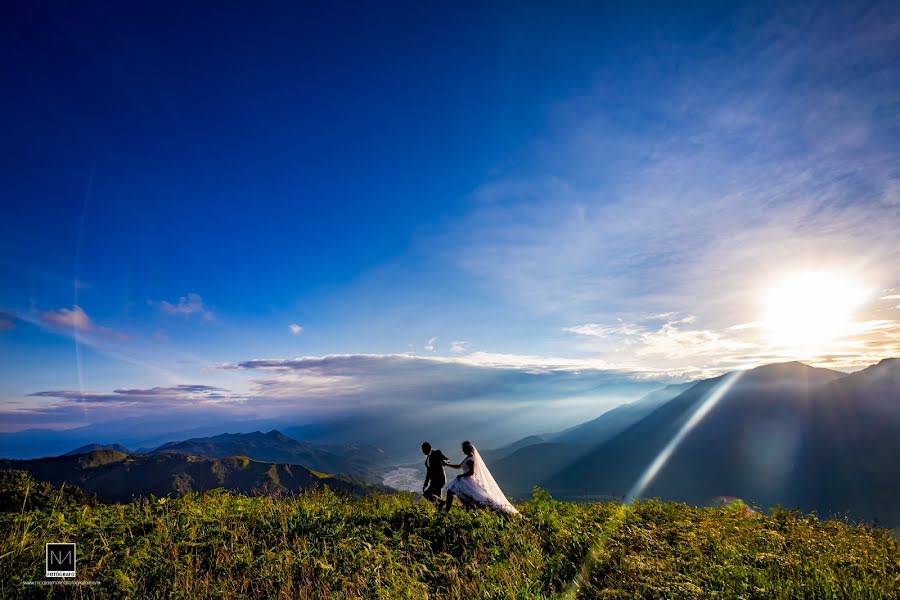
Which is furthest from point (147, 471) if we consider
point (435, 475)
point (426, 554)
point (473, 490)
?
point (426, 554)

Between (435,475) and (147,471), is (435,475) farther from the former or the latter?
(147,471)

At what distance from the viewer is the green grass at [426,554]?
6.43 metres

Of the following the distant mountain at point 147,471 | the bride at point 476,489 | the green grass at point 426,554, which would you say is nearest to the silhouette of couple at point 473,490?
the bride at point 476,489

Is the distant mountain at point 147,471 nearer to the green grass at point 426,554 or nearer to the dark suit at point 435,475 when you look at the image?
the dark suit at point 435,475

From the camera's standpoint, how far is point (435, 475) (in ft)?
44.4

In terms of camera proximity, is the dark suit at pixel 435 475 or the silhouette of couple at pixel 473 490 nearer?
the silhouette of couple at pixel 473 490

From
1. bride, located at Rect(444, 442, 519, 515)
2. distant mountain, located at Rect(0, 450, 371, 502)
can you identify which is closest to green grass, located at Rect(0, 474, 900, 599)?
bride, located at Rect(444, 442, 519, 515)

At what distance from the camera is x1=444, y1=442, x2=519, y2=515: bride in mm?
11688

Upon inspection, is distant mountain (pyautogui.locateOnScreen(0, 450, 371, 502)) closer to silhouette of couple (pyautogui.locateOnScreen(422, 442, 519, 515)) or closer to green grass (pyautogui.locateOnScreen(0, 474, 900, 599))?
silhouette of couple (pyautogui.locateOnScreen(422, 442, 519, 515))

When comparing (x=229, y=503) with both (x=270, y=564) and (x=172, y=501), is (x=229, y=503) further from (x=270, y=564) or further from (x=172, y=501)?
(x=270, y=564)

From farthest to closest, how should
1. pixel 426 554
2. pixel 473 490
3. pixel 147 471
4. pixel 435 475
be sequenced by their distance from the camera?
pixel 147 471 → pixel 435 475 → pixel 473 490 → pixel 426 554

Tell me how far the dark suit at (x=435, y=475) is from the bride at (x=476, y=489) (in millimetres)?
1185

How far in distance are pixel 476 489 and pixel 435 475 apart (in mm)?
2055

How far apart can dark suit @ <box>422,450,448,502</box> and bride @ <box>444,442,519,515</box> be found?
46.6 inches
